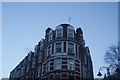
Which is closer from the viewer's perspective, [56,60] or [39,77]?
[56,60]

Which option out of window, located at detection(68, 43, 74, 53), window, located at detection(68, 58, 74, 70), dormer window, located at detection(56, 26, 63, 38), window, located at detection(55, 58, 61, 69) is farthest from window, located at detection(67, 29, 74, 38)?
window, located at detection(55, 58, 61, 69)

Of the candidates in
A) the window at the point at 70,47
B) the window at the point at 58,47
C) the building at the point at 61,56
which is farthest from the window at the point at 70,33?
the window at the point at 58,47

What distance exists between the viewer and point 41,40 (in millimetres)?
46219

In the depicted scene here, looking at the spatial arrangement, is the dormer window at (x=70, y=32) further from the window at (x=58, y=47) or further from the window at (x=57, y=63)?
the window at (x=57, y=63)

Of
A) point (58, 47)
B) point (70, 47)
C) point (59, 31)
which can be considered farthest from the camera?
point (59, 31)

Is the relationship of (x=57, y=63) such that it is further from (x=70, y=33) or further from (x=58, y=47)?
(x=70, y=33)

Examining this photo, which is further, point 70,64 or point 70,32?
point 70,32

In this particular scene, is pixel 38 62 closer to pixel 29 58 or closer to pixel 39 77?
pixel 39 77

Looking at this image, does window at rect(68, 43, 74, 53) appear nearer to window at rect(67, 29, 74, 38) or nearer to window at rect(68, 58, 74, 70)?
window at rect(68, 58, 74, 70)

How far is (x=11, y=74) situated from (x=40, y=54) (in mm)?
22533

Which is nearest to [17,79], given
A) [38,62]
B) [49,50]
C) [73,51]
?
[38,62]

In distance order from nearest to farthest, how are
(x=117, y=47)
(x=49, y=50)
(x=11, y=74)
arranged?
(x=117, y=47) → (x=49, y=50) → (x=11, y=74)

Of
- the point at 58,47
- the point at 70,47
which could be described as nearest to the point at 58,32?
the point at 58,47

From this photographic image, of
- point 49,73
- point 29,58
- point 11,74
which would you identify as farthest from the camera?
point 11,74
